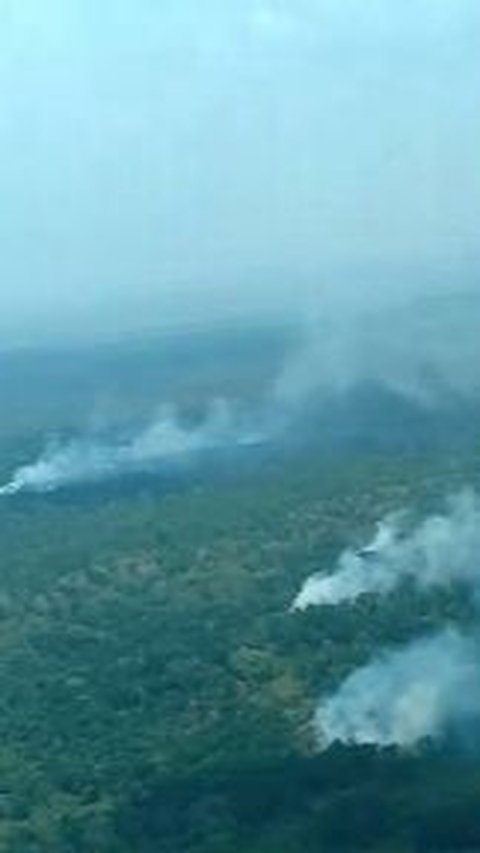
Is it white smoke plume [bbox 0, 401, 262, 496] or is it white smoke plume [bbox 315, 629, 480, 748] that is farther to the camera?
white smoke plume [bbox 0, 401, 262, 496]

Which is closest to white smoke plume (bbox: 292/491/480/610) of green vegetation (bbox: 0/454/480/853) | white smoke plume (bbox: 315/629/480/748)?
green vegetation (bbox: 0/454/480/853)

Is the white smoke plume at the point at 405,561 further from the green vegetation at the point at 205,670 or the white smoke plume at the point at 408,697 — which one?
the white smoke plume at the point at 408,697

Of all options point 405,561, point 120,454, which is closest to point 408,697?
point 405,561

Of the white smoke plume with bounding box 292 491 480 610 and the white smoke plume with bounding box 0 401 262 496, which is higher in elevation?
the white smoke plume with bounding box 0 401 262 496

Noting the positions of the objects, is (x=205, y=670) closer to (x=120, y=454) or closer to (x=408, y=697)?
(x=408, y=697)

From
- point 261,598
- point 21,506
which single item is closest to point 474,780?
point 261,598

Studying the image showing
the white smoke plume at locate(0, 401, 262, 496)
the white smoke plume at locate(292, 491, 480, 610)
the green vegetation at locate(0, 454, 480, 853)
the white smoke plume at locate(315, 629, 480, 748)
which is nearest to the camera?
the green vegetation at locate(0, 454, 480, 853)

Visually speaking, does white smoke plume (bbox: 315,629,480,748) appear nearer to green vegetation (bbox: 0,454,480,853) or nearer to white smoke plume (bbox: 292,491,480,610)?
green vegetation (bbox: 0,454,480,853)
